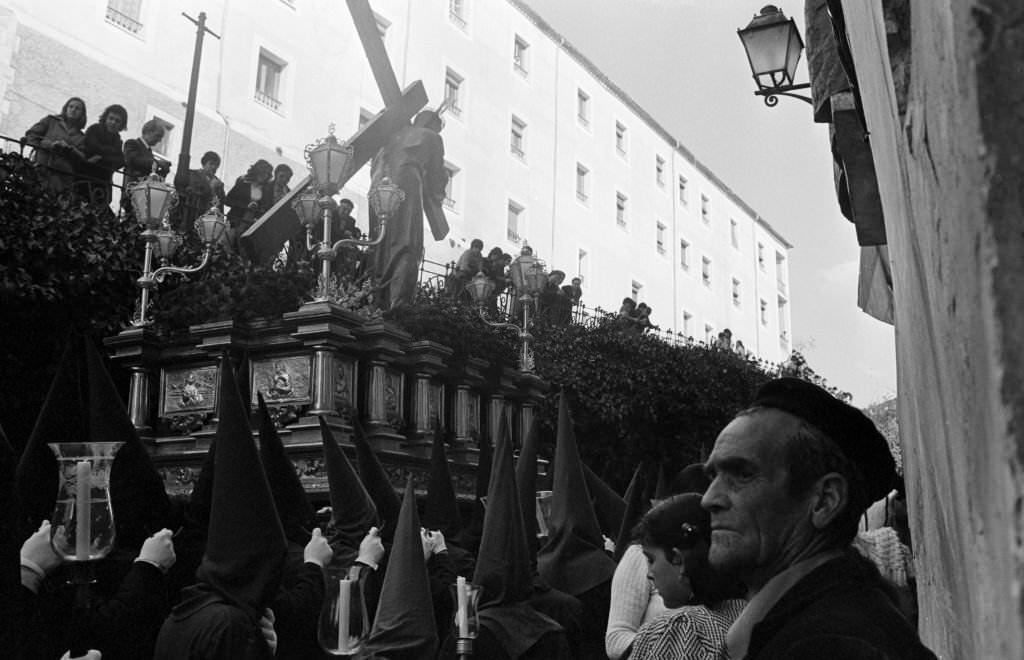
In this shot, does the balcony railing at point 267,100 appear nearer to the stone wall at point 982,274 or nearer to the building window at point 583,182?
the building window at point 583,182

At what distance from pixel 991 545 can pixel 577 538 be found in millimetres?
5662

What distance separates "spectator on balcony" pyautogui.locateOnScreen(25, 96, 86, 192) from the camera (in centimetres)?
1223

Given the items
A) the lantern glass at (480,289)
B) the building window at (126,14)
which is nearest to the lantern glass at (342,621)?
the lantern glass at (480,289)

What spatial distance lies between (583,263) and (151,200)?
2697cm

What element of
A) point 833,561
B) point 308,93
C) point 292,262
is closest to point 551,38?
point 308,93

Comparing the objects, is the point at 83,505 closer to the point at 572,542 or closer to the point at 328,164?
the point at 572,542

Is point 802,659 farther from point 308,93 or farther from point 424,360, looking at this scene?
point 308,93

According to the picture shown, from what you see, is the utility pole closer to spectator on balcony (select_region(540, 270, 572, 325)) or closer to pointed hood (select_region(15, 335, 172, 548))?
spectator on balcony (select_region(540, 270, 572, 325))

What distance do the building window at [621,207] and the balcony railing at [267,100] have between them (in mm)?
16205

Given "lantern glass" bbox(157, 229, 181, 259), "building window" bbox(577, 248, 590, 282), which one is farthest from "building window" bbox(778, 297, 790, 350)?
"lantern glass" bbox(157, 229, 181, 259)

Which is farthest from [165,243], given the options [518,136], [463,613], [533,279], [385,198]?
[518,136]

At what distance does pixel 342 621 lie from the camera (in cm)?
411

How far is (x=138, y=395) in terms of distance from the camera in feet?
29.8

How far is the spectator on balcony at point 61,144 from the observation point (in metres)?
12.2
